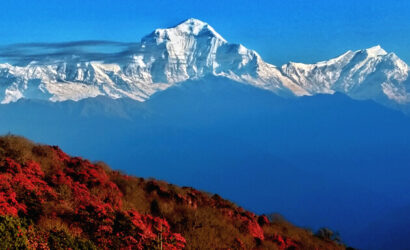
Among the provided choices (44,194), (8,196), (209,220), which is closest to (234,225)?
(209,220)

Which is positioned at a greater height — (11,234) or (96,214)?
(11,234)

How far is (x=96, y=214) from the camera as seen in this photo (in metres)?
14.9

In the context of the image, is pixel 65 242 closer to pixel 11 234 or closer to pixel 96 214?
pixel 11 234

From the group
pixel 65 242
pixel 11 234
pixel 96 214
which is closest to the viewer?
pixel 11 234

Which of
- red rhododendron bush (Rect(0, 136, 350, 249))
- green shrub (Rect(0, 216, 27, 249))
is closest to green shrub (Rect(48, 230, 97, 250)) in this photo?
red rhododendron bush (Rect(0, 136, 350, 249))

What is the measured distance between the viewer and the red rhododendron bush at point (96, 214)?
12.4m

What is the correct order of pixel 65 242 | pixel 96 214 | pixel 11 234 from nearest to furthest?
pixel 11 234
pixel 65 242
pixel 96 214

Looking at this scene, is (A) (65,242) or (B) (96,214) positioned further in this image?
(B) (96,214)

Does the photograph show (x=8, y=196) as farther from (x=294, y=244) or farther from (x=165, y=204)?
(x=294, y=244)

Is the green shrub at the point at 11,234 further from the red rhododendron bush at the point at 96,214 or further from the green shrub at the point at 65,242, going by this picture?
the green shrub at the point at 65,242

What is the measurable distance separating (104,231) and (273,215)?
66.0 ft

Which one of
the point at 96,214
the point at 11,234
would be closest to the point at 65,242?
the point at 11,234

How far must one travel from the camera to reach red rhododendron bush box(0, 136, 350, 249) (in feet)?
40.8

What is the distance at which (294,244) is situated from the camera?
72.5 ft
